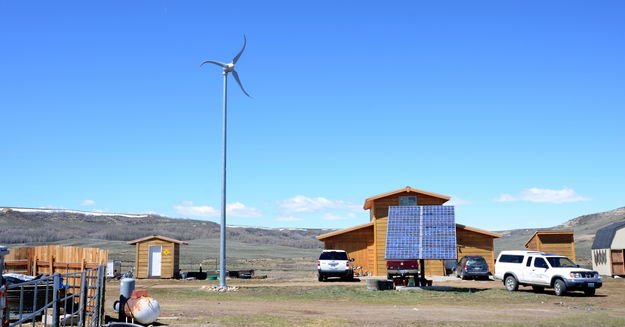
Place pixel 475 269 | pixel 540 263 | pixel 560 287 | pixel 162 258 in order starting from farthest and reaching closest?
pixel 162 258 → pixel 475 269 → pixel 540 263 → pixel 560 287

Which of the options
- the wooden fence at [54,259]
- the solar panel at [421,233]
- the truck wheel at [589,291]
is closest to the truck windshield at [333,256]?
the solar panel at [421,233]

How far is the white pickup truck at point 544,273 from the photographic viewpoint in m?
26.8

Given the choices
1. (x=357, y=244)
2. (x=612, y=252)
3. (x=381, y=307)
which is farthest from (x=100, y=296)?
(x=612, y=252)

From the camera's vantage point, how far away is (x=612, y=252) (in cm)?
4528

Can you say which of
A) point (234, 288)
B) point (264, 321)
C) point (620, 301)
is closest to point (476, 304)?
point (620, 301)

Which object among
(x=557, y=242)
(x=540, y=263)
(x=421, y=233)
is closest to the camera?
(x=540, y=263)

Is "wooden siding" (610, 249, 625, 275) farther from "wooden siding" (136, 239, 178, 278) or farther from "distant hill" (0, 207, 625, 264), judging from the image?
"distant hill" (0, 207, 625, 264)

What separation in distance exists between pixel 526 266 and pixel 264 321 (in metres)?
16.6

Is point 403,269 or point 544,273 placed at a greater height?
point 403,269

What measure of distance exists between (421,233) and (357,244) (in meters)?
15.6

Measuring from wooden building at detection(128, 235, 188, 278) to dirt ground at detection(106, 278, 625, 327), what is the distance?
36.4 ft

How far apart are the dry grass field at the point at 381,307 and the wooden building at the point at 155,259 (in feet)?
36.2

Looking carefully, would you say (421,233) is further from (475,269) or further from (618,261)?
(618,261)

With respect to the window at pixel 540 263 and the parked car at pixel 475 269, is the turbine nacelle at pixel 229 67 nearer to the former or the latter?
the parked car at pixel 475 269
